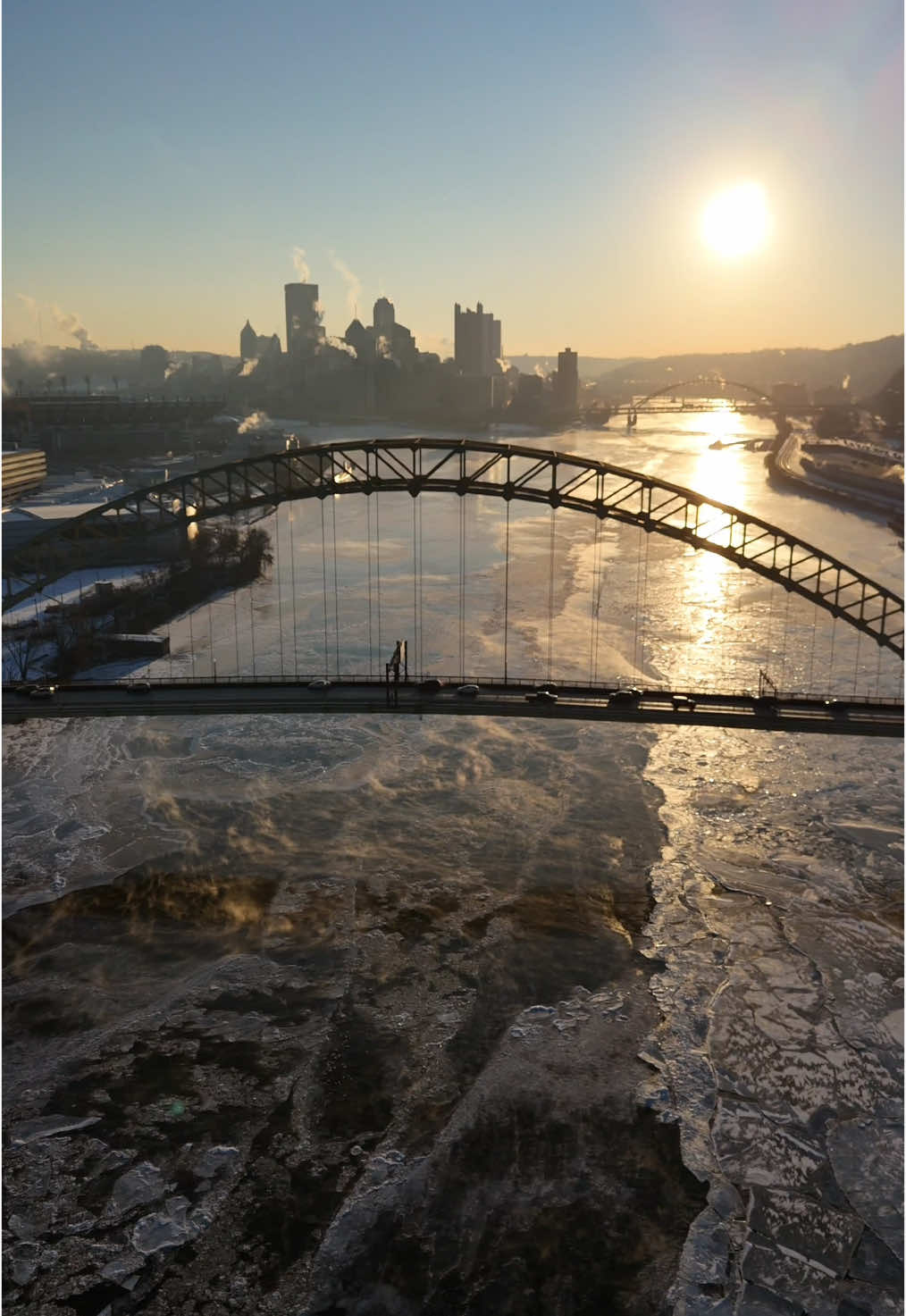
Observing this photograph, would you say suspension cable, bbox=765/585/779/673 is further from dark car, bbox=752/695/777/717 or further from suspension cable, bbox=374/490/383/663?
suspension cable, bbox=374/490/383/663

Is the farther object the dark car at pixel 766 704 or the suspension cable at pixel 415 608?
the suspension cable at pixel 415 608

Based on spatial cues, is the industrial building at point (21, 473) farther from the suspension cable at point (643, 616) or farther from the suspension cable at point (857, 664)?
→ the suspension cable at point (857, 664)

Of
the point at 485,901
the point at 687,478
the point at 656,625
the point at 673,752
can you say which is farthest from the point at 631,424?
the point at 485,901

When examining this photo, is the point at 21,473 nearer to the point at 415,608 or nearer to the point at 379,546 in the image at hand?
the point at 379,546

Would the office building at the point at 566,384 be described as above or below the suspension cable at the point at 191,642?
above

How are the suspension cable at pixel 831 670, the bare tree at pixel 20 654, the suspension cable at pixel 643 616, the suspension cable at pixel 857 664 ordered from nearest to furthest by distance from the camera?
the suspension cable at pixel 831 670 → the suspension cable at pixel 857 664 → the bare tree at pixel 20 654 → the suspension cable at pixel 643 616

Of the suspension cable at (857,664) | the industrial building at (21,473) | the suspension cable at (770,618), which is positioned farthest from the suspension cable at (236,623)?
the industrial building at (21,473)
